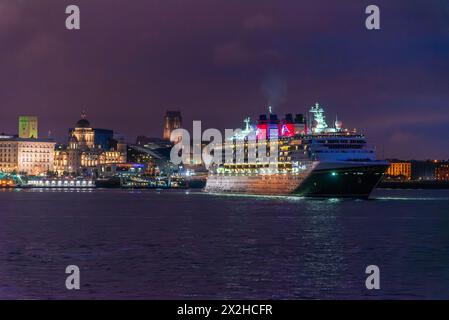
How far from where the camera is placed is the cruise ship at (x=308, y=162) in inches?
3561

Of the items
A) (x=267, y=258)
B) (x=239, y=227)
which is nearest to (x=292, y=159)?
(x=239, y=227)

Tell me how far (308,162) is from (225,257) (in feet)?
185

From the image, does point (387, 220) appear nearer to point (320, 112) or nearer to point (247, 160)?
point (320, 112)

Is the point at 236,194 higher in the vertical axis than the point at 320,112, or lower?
lower

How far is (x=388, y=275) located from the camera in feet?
104

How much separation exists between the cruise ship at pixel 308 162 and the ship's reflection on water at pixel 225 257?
27.2 metres

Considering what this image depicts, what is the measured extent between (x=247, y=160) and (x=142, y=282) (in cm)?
8678

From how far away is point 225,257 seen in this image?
121ft

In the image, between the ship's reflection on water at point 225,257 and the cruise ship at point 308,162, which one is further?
the cruise ship at point 308,162

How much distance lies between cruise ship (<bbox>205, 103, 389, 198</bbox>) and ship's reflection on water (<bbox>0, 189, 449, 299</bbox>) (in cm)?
2722

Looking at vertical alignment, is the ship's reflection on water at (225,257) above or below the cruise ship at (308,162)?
below

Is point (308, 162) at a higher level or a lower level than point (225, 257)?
higher

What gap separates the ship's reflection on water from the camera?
28.3 m

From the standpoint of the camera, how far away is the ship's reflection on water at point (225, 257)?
2831 cm
